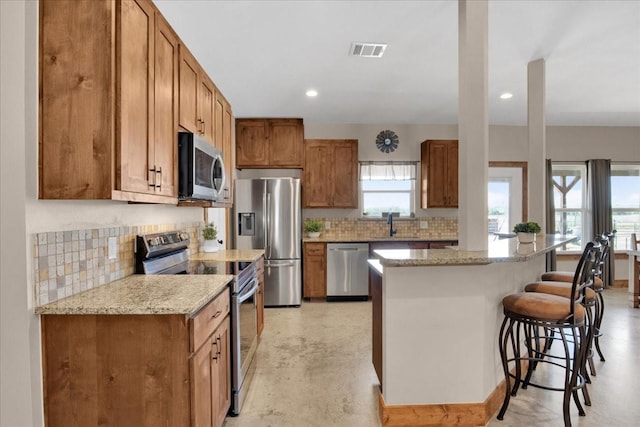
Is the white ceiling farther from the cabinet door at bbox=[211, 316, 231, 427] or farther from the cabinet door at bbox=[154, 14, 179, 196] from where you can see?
the cabinet door at bbox=[211, 316, 231, 427]

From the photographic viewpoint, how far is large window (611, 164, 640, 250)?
610cm

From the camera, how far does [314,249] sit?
518cm

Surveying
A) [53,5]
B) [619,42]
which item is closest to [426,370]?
[53,5]

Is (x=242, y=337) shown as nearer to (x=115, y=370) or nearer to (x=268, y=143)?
(x=115, y=370)

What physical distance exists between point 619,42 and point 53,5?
13.2ft

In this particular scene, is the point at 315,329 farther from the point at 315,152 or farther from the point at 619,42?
the point at 619,42

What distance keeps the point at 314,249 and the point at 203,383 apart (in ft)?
11.6

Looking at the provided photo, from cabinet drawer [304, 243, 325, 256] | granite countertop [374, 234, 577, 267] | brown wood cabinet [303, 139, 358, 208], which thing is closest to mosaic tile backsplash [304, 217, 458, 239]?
brown wood cabinet [303, 139, 358, 208]

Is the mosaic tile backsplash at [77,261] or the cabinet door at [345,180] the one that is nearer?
the mosaic tile backsplash at [77,261]

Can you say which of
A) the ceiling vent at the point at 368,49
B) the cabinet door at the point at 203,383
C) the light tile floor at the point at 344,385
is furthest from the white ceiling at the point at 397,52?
the light tile floor at the point at 344,385

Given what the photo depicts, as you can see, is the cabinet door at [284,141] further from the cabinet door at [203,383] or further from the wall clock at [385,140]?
the cabinet door at [203,383]

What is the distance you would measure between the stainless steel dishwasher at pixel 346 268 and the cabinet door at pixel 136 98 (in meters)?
3.49

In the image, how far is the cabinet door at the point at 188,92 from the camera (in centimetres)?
240

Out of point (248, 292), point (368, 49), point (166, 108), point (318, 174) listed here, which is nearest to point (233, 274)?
point (248, 292)
